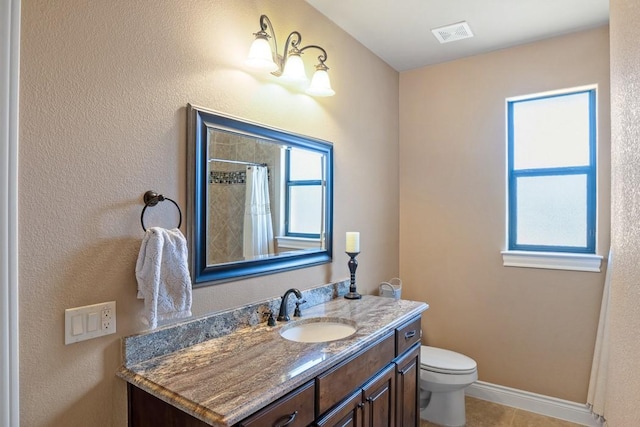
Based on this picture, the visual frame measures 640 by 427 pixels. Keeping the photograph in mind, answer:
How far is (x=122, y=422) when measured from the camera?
127 centimetres

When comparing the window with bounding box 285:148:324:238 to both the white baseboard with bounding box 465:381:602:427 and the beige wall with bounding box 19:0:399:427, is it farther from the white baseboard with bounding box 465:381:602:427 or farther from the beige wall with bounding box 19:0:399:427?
the white baseboard with bounding box 465:381:602:427

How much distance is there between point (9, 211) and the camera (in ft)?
Result: 3.38

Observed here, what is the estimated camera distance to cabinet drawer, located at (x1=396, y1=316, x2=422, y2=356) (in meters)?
1.93

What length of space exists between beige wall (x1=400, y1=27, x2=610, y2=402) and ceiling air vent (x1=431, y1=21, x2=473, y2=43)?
41cm

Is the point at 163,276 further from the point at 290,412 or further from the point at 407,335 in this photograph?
the point at 407,335

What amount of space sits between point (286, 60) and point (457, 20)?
1271mm

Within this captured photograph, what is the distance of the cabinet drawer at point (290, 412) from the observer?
108cm

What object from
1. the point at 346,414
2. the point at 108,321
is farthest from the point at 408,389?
the point at 108,321

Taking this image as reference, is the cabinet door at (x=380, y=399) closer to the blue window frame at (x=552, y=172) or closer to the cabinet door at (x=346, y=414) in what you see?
→ the cabinet door at (x=346, y=414)

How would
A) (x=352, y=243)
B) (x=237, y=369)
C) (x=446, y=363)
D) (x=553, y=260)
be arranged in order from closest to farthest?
(x=237, y=369), (x=352, y=243), (x=446, y=363), (x=553, y=260)

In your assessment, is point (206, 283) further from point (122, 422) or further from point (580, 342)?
point (580, 342)

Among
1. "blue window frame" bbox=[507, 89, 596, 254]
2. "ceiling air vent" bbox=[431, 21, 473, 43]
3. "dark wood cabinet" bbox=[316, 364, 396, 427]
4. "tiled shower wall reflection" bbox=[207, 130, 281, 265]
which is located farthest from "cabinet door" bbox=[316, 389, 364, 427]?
"ceiling air vent" bbox=[431, 21, 473, 43]

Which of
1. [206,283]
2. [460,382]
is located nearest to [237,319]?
[206,283]

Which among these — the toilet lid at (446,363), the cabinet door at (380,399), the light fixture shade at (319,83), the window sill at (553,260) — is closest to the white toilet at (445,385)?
the toilet lid at (446,363)
